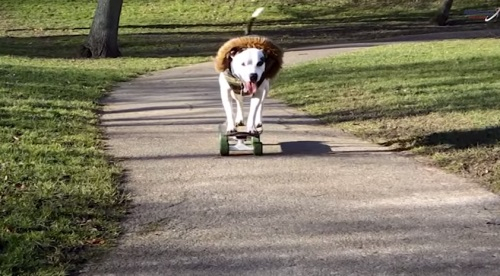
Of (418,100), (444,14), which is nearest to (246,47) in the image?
(418,100)

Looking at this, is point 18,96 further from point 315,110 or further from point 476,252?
point 476,252

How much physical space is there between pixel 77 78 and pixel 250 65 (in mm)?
8450

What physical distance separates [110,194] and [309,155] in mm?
2243

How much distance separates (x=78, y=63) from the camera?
20359mm

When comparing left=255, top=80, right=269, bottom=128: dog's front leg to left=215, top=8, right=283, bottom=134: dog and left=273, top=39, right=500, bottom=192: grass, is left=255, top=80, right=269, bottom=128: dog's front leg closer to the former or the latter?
left=215, top=8, right=283, bottom=134: dog

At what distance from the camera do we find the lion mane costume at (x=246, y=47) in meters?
7.42

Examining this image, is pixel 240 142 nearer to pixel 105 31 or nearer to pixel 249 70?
pixel 249 70

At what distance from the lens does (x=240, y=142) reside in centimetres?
774

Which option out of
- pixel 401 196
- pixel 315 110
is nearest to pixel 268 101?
pixel 315 110

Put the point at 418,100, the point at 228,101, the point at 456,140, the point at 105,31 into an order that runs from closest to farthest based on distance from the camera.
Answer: the point at 228,101 < the point at 456,140 < the point at 418,100 < the point at 105,31

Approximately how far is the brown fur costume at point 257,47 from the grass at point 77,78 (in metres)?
1.31

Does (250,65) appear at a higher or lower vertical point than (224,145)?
higher

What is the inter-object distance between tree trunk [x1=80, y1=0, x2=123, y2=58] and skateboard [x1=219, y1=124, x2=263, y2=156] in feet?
50.3

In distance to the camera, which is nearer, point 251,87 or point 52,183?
point 52,183
